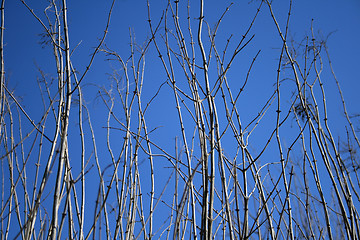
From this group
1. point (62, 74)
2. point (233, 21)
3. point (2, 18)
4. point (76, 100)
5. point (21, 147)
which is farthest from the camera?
point (233, 21)

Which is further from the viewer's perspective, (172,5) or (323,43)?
(323,43)

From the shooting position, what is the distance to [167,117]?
883 inches

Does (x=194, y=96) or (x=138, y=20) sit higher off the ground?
(x=138, y=20)

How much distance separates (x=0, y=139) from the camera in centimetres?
151

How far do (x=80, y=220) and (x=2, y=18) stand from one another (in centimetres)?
75

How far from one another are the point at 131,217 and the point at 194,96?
1.83ft

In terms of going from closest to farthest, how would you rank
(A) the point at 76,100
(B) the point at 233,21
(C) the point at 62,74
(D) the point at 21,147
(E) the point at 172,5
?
(C) the point at 62,74, (E) the point at 172,5, (D) the point at 21,147, (A) the point at 76,100, (B) the point at 233,21

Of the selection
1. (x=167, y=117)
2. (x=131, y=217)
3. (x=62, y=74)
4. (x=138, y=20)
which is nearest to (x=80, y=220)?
(x=131, y=217)

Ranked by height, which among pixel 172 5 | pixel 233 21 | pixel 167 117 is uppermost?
pixel 233 21

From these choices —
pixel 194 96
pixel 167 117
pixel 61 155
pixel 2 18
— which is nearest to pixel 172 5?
pixel 194 96

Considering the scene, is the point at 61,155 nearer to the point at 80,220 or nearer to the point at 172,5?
the point at 80,220

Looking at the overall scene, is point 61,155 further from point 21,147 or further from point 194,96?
point 21,147

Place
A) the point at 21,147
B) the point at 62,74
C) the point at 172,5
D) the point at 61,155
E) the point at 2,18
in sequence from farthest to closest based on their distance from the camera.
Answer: the point at 21,147
the point at 172,5
the point at 62,74
the point at 2,18
the point at 61,155

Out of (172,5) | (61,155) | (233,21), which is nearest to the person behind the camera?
(61,155)
